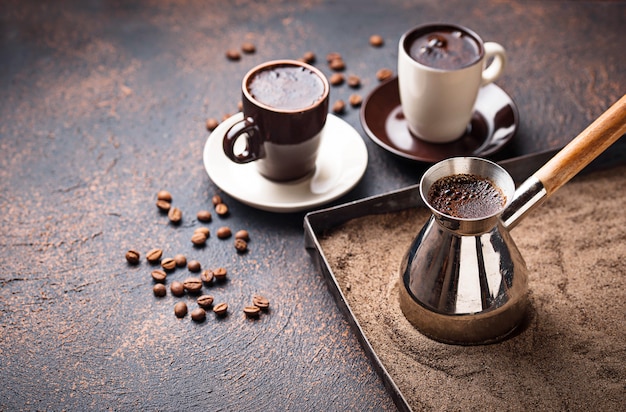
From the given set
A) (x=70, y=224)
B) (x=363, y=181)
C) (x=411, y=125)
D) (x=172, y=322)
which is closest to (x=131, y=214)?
(x=70, y=224)

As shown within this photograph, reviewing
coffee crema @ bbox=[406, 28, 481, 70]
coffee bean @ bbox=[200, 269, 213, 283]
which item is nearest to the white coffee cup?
coffee crema @ bbox=[406, 28, 481, 70]

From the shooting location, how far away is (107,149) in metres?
1.24

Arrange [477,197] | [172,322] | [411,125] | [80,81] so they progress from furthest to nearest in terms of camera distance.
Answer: [80,81]
[411,125]
[172,322]
[477,197]

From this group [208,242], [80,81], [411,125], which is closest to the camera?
[208,242]

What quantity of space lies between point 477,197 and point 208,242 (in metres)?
0.45

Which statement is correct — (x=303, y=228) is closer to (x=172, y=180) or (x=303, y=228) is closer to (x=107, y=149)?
(x=172, y=180)

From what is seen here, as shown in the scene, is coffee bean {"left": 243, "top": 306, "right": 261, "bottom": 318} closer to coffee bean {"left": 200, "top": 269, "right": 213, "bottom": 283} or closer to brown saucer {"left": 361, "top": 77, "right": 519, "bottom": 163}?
coffee bean {"left": 200, "top": 269, "right": 213, "bottom": 283}

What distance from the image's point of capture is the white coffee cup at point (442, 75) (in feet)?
3.69

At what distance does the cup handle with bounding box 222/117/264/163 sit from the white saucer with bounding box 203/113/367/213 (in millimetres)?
59

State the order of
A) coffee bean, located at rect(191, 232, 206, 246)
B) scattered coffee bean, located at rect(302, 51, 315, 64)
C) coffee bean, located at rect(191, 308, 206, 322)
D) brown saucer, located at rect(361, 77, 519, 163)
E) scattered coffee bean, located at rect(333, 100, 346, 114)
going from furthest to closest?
scattered coffee bean, located at rect(302, 51, 315, 64) < scattered coffee bean, located at rect(333, 100, 346, 114) < brown saucer, located at rect(361, 77, 519, 163) < coffee bean, located at rect(191, 232, 206, 246) < coffee bean, located at rect(191, 308, 206, 322)

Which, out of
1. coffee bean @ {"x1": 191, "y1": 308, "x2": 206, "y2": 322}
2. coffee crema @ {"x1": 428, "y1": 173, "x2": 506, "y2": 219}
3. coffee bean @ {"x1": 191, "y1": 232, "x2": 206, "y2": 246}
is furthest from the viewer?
coffee bean @ {"x1": 191, "y1": 232, "x2": 206, "y2": 246}

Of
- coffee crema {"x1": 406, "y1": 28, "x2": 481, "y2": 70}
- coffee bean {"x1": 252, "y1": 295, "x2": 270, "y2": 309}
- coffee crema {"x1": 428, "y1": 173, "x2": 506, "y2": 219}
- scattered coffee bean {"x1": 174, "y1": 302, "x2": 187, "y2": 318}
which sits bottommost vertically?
scattered coffee bean {"x1": 174, "y1": 302, "x2": 187, "y2": 318}

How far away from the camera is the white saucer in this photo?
1.10m

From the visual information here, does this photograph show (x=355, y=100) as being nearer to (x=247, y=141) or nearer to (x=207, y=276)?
(x=247, y=141)
